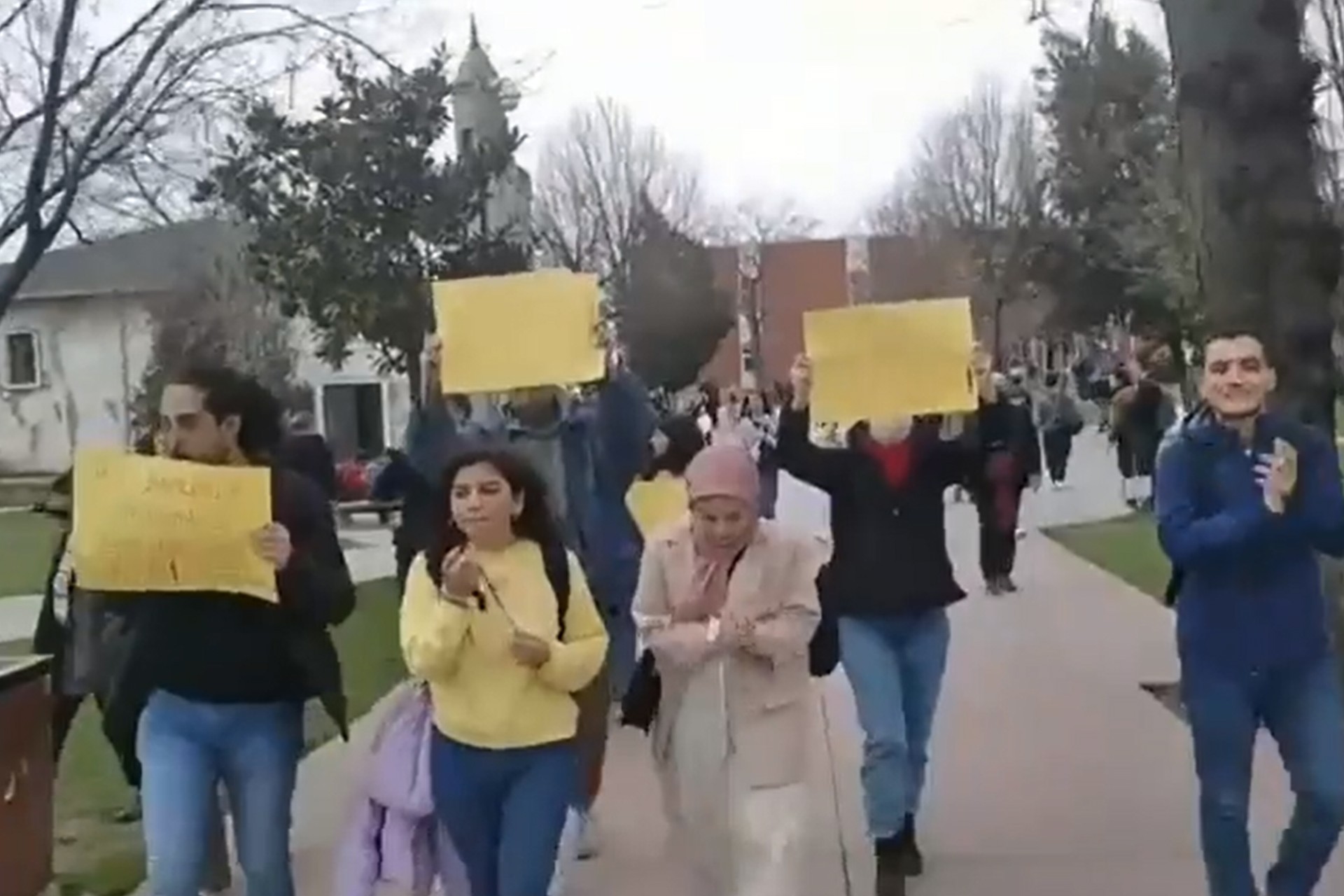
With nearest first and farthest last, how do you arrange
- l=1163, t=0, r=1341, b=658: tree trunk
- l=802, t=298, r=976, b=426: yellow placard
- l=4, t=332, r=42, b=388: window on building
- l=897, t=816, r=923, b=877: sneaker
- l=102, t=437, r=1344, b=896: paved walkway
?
l=802, t=298, r=976, b=426: yellow placard → l=897, t=816, r=923, b=877: sneaker → l=102, t=437, r=1344, b=896: paved walkway → l=1163, t=0, r=1341, b=658: tree trunk → l=4, t=332, r=42, b=388: window on building

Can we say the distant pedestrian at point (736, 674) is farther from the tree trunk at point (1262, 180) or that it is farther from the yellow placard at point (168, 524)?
the tree trunk at point (1262, 180)

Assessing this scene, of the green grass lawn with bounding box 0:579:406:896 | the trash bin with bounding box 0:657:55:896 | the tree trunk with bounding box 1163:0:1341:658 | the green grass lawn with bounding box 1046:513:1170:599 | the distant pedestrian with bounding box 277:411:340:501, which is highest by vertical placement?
the tree trunk with bounding box 1163:0:1341:658

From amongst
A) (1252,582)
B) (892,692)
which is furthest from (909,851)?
(1252,582)

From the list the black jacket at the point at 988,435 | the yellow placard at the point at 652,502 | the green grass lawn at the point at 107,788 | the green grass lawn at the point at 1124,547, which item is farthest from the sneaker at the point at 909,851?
the green grass lawn at the point at 1124,547

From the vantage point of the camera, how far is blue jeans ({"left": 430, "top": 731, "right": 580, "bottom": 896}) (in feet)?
18.6

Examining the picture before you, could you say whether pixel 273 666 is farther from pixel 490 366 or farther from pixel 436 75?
pixel 436 75

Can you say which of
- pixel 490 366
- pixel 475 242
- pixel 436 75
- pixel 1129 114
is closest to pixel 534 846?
pixel 490 366

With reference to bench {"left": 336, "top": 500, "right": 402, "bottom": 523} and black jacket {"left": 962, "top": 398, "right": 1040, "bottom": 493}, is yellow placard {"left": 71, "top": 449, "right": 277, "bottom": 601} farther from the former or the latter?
bench {"left": 336, "top": 500, "right": 402, "bottom": 523}

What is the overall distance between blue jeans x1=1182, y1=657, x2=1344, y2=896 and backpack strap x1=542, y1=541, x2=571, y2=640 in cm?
170

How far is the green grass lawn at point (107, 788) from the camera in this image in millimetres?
8586

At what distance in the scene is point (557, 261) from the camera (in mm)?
56906

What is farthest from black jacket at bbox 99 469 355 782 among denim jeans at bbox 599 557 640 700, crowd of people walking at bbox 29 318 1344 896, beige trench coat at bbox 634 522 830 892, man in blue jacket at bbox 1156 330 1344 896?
denim jeans at bbox 599 557 640 700

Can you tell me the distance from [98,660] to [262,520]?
128cm

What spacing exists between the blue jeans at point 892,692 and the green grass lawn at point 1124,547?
9.01 metres
